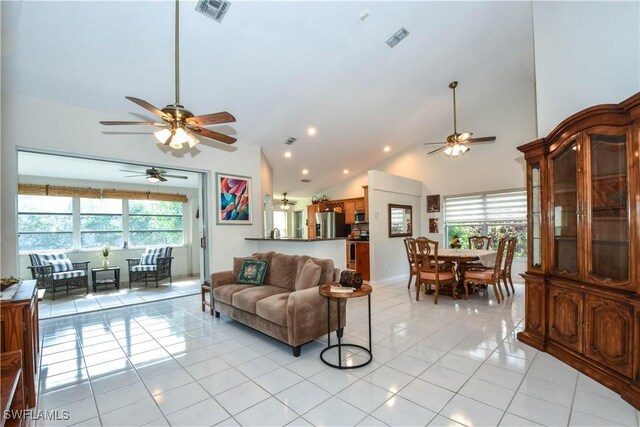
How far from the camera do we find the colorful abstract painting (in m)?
5.49

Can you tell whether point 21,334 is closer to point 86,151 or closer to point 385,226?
point 86,151

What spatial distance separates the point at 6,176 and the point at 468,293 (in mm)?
7065

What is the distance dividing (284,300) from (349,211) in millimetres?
6046

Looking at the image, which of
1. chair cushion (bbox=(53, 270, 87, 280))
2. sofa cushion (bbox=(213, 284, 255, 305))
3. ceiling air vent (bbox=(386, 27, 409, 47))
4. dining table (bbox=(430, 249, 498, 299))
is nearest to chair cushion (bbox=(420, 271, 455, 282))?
dining table (bbox=(430, 249, 498, 299))

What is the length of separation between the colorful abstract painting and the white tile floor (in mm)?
2275

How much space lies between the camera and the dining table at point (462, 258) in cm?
475

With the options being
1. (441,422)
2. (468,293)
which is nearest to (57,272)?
(441,422)

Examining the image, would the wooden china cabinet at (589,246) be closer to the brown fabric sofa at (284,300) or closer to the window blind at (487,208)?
the brown fabric sofa at (284,300)

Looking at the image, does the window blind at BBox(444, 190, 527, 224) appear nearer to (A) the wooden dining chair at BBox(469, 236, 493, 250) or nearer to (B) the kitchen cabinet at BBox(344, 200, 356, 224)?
(A) the wooden dining chair at BBox(469, 236, 493, 250)

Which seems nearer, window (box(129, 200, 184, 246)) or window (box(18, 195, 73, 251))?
window (box(18, 195, 73, 251))

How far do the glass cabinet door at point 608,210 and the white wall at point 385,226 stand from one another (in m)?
3.97

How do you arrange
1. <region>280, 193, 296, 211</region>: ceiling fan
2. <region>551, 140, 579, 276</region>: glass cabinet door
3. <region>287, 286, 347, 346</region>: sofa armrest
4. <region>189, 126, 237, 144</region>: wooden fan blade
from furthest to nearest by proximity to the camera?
<region>280, 193, 296, 211</region>: ceiling fan → <region>189, 126, 237, 144</region>: wooden fan blade → <region>287, 286, 347, 346</region>: sofa armrest → <region>551, 140, 579, 276</region>: glass cabinet door

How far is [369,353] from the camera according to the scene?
2826mm

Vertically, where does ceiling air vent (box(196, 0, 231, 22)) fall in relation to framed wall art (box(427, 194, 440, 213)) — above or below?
above
